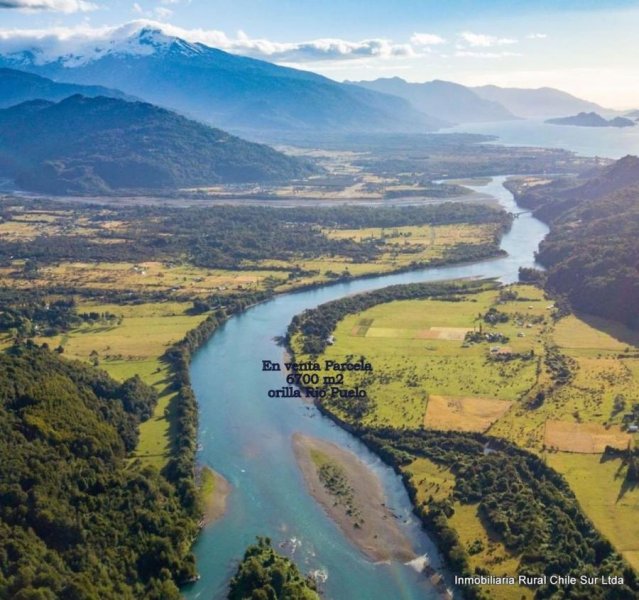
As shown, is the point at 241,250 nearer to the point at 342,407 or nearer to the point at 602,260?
the point at 602,260

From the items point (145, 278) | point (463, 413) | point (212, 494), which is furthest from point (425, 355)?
point (145, 278)

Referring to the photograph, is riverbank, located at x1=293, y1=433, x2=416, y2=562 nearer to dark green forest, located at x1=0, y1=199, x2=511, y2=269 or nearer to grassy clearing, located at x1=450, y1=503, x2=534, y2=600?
grassy clearing, located at x1=450, y1=503, x2=534, y2=600

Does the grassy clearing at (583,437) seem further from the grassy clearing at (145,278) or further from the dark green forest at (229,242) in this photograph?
the dark green forest at (229,242)

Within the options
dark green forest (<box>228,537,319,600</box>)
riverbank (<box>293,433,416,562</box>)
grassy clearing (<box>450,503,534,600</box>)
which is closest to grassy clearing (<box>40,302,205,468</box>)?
riverbank (<box>293,433,416,562</box>)

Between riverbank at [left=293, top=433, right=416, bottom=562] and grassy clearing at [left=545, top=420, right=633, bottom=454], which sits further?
grassy clearing at [left=545, top=420, right=633, bottom=454]

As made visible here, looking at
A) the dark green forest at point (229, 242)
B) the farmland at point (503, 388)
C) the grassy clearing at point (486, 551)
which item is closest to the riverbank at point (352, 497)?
the farmland at point (503, 388)

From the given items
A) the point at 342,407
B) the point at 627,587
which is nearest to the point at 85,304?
the point at 342,407
